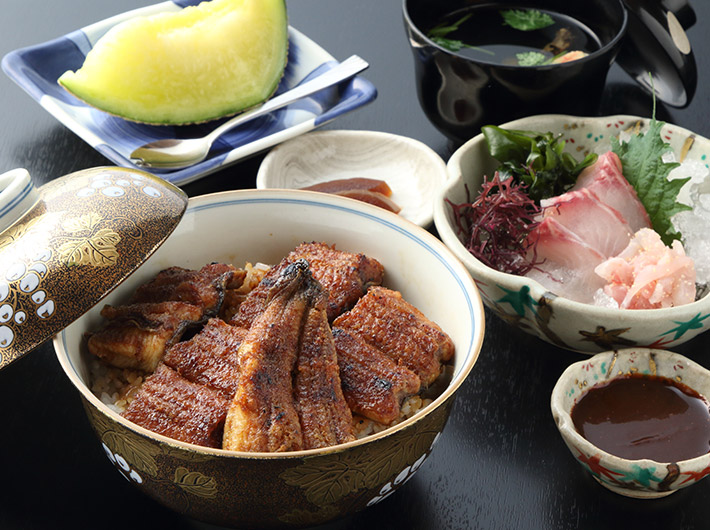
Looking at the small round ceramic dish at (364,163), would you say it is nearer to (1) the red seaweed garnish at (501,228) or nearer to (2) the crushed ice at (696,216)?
(1) the red seaweed garnish at (501,228)

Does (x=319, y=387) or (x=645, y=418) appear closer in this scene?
(x=319, y=387)

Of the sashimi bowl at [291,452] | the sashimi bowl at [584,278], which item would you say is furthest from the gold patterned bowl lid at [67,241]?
the sashimi bowl at [584,278]

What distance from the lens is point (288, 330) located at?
1.27 meters

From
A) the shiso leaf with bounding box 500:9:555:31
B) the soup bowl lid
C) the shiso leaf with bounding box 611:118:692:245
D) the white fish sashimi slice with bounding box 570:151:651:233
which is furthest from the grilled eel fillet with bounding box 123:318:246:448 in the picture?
the soup bowl lid

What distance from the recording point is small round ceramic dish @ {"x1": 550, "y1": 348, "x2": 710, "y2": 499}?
1271mm

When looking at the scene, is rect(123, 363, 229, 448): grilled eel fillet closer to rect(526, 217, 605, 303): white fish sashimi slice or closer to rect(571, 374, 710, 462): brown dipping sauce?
rect(571, 374, 710, 462): brown dipping sauce

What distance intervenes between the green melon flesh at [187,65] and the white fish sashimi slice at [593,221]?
1008 mm

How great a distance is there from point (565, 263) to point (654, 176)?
312mm

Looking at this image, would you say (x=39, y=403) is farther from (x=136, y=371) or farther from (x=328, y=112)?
(x=328, y=112)

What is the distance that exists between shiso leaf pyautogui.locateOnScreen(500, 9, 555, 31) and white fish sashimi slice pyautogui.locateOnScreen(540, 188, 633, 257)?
0.76 metres

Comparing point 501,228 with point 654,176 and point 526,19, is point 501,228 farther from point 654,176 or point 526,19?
point 526,19

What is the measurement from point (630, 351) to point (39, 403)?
114cm

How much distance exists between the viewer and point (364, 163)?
2.21m

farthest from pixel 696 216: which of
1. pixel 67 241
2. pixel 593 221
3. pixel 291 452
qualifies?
pixel 67 241
